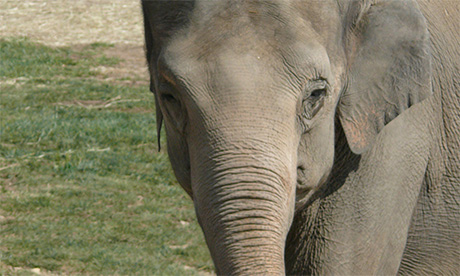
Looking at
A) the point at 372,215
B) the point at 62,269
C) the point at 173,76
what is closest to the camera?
the point at 173,76

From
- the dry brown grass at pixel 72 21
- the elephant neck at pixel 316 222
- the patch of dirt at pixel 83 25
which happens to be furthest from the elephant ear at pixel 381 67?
the dry brown grass at pixel 72 21

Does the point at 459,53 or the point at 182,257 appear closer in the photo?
the point at 459,53

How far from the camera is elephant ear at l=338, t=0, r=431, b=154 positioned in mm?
3551

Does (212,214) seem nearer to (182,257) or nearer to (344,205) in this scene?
(344,205)

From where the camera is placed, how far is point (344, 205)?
386cm

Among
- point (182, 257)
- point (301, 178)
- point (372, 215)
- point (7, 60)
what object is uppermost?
point (301, 178)

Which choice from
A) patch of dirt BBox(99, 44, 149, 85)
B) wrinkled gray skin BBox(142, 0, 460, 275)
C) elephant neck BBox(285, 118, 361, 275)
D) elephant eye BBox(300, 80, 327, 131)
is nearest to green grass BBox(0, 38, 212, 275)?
patch of dirt BBox(99, 44, 149, 85)

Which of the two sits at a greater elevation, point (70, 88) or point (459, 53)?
A: point (459, 53)

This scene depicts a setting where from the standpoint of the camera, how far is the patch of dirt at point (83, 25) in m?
14.5

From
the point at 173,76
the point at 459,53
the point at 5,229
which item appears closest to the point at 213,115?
the point at 173,76

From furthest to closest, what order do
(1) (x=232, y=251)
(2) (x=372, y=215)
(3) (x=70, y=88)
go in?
(3) (x=70, y=88) < (2) (x=372, y=215) < (1) (x=232, y=251)

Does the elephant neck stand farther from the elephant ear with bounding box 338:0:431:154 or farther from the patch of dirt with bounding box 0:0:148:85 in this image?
the patch of dirt with bounding box 0:0:148:85

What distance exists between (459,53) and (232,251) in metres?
1.68

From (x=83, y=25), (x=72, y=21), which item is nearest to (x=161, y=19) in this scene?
(x=83, y=25)
